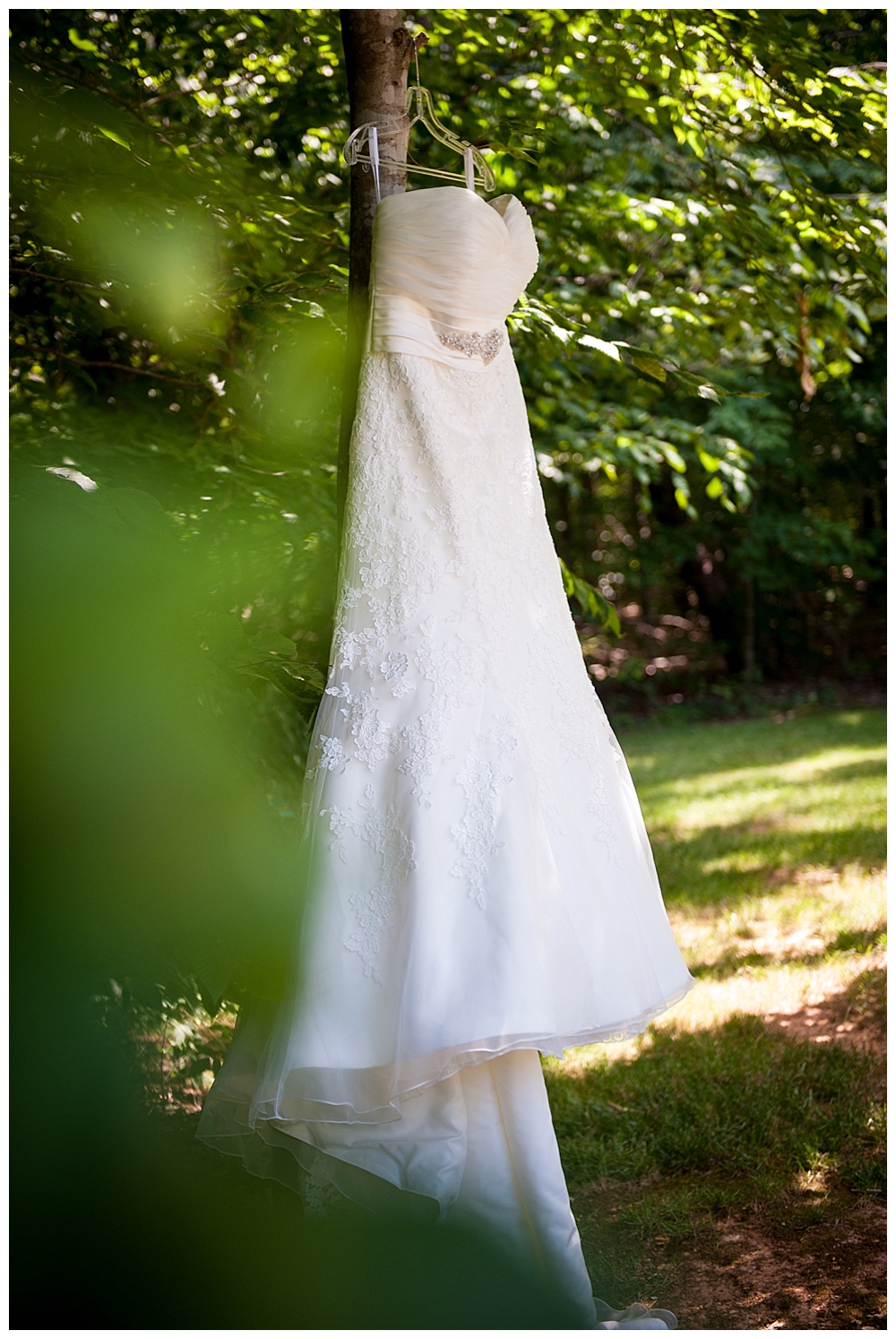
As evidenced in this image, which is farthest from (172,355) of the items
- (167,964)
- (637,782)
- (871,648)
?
(871,648)

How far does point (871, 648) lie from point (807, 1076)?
10.1 metres

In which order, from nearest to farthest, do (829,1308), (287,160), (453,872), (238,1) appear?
(453,872), (829,1308), (238,1), (287,160)

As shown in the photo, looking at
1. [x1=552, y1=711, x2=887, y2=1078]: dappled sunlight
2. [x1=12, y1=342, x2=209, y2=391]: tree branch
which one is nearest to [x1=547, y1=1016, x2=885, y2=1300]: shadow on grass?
[x1=552, y1=711, x2=887, y2=1078]: dappled sunlight

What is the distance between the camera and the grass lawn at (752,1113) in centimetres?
223

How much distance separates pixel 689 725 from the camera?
10961mm

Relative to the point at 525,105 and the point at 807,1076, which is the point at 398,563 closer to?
the point at 807,1076

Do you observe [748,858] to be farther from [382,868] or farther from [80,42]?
[80,42]

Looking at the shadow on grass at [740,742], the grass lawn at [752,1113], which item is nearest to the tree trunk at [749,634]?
the shadow on grass at [740,742]

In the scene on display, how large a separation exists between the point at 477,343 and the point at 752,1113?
2202 millimetres

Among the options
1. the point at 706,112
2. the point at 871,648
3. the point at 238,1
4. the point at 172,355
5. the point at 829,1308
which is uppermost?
the point at 238,1

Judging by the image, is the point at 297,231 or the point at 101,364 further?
the point at 297,231

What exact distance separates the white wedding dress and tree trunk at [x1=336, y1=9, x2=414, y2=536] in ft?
0.38

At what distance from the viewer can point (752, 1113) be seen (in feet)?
9.32

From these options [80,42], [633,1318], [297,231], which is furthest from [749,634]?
[633,1318]
